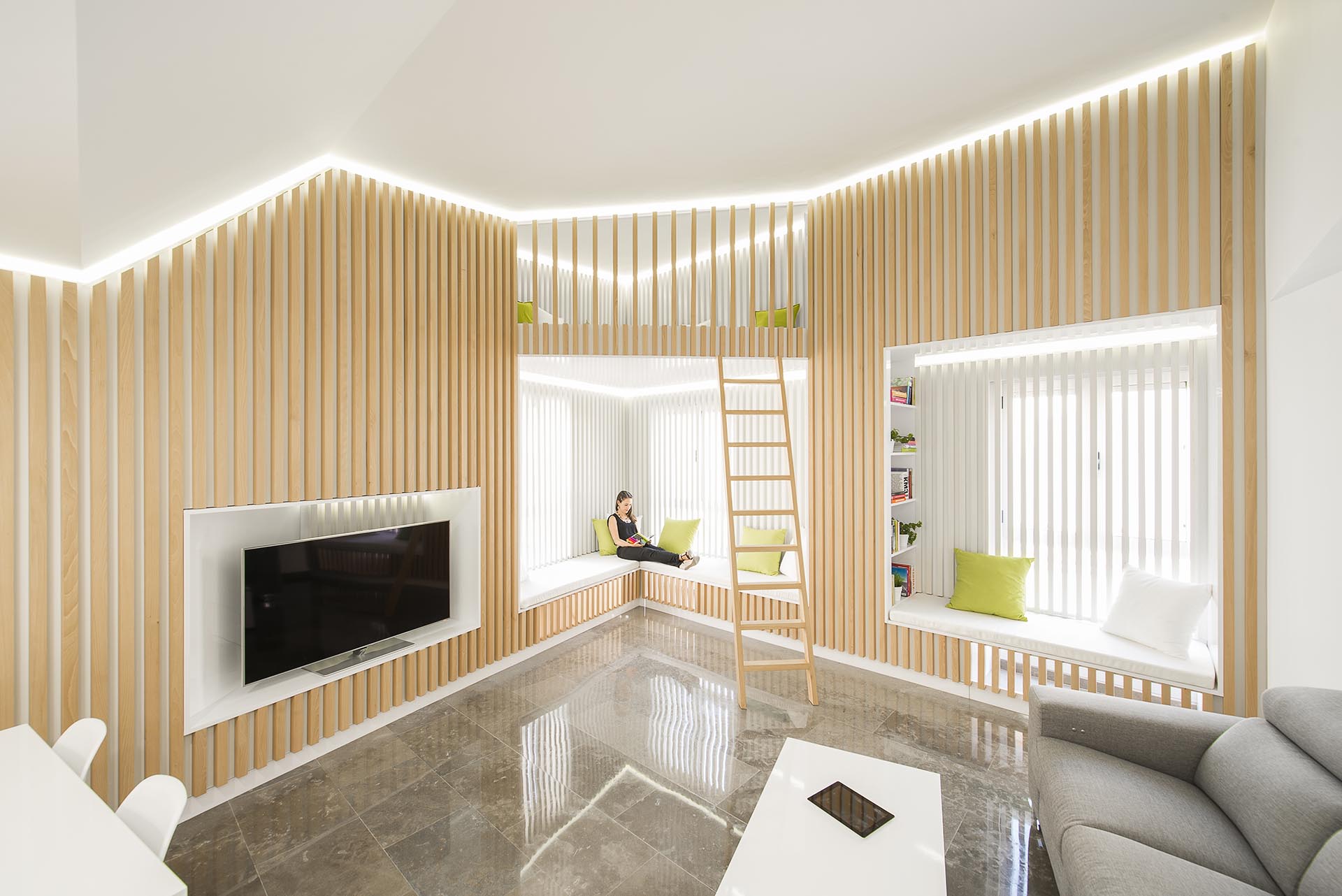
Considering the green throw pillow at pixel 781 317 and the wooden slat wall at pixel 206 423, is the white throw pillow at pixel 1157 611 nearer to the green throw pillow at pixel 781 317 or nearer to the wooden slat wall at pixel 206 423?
the green throw pillow at pixel 781 317

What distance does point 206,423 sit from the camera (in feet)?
8.26

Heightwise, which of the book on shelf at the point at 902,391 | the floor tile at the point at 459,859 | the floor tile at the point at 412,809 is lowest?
the floor tile at the point at 412,809

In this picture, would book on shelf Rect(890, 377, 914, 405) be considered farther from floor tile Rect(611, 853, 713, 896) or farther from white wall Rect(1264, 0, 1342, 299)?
floor tile Rect(611, 853, 713, 896)

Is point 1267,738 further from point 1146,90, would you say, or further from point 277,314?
point 277,314

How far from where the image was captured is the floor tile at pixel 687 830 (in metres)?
2.12

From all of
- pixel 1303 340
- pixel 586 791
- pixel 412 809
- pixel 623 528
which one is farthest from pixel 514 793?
pixel 1303 340

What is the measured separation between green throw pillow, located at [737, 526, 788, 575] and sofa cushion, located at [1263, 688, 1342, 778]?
318 cm

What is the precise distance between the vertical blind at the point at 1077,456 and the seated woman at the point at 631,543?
2288 millimetres

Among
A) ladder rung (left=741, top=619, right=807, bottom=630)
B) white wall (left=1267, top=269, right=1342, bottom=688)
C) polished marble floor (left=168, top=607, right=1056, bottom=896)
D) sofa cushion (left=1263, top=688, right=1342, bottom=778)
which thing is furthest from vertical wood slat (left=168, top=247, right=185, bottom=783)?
white wall (left=1267, top=269, right=1342, bottom=688)

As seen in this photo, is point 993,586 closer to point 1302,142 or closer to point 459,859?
point 1302,142

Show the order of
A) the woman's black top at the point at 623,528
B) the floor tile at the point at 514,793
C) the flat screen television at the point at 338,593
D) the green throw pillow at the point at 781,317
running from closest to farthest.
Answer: the floor tile at the point at 514,793, the flat screen television at the point at 338,593, the green throw pillow at the point at 781,317, the woman's black top at the point at 623,528

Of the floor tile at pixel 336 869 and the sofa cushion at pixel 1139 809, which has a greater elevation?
the sofa cushion at pixel 1139 809

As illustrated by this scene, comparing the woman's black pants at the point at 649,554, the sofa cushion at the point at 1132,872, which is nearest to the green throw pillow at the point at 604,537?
the woman's black pants at the point at 649,554

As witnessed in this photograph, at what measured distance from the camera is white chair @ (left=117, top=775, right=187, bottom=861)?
1447mm
